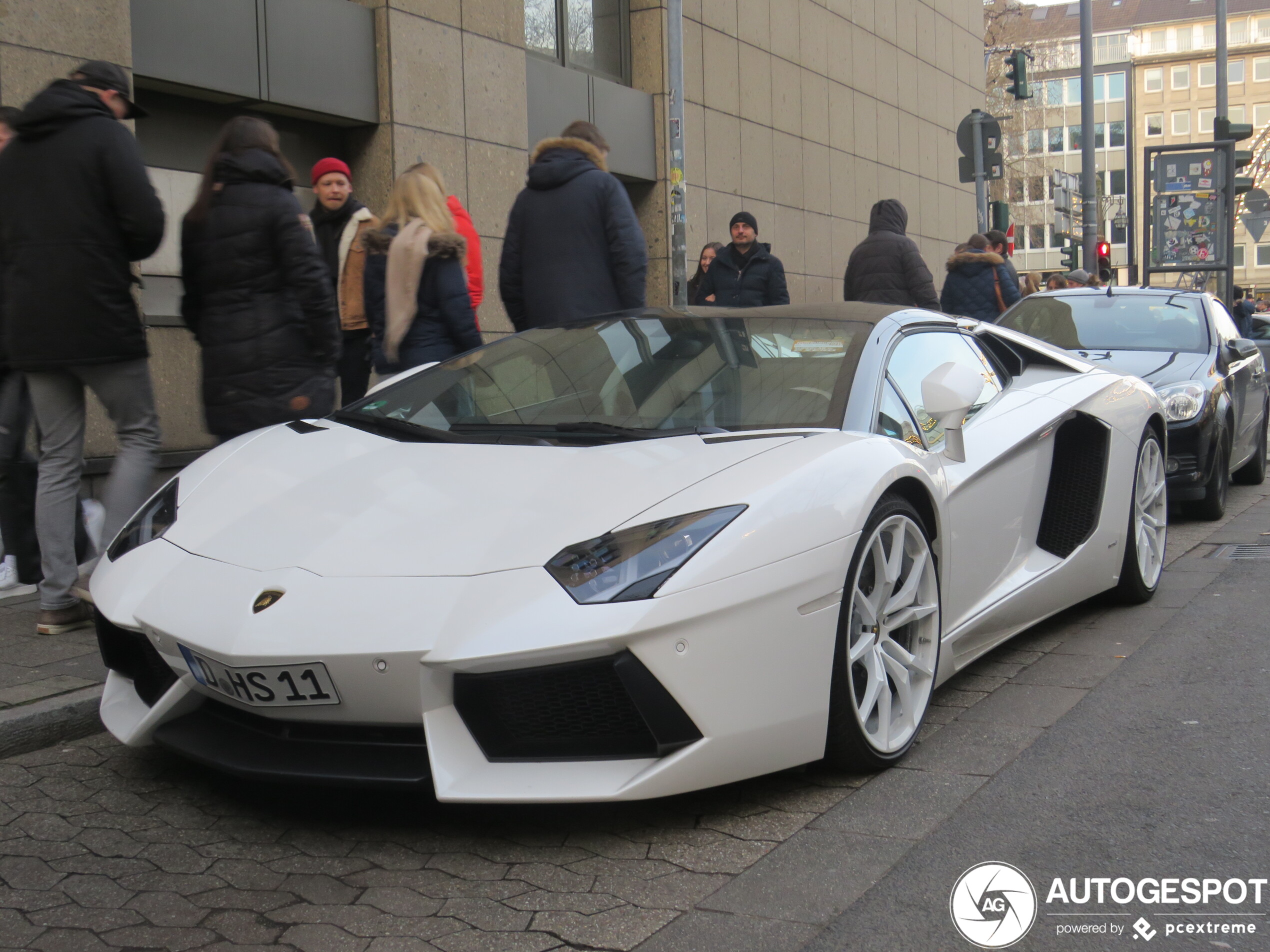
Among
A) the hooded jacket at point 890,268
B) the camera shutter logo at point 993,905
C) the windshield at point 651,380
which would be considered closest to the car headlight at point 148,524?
the windshield at point 651,380

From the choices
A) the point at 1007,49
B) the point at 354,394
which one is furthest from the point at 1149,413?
the point at 1007,49

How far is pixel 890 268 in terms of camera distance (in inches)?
356

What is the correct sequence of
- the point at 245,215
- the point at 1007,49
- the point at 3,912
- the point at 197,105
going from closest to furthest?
1. the point at 3,912
2. the point at 245,215
3. the point at 197,105
4. the point at 1007,49

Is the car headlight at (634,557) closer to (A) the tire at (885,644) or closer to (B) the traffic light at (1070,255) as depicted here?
(A) the tire at (885,644)

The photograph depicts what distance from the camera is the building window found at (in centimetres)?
1246

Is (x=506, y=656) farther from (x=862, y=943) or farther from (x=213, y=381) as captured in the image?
(x=213, y=381)

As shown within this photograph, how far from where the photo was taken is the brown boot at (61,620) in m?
4.77

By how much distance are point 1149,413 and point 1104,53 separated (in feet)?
316

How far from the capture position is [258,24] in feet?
29.9

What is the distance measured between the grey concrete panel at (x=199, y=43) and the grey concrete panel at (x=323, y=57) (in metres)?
0.20

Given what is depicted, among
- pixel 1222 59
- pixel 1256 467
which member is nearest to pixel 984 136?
pixel 1256 467

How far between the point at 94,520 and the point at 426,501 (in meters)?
2.87

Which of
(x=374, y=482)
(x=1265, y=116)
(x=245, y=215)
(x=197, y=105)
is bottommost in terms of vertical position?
(x=374, y=482)

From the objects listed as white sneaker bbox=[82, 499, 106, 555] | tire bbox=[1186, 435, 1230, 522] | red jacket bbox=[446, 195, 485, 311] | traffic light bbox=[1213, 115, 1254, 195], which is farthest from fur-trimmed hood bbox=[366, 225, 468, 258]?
traffic light bbox=[1213, 115, 1254, 195]
